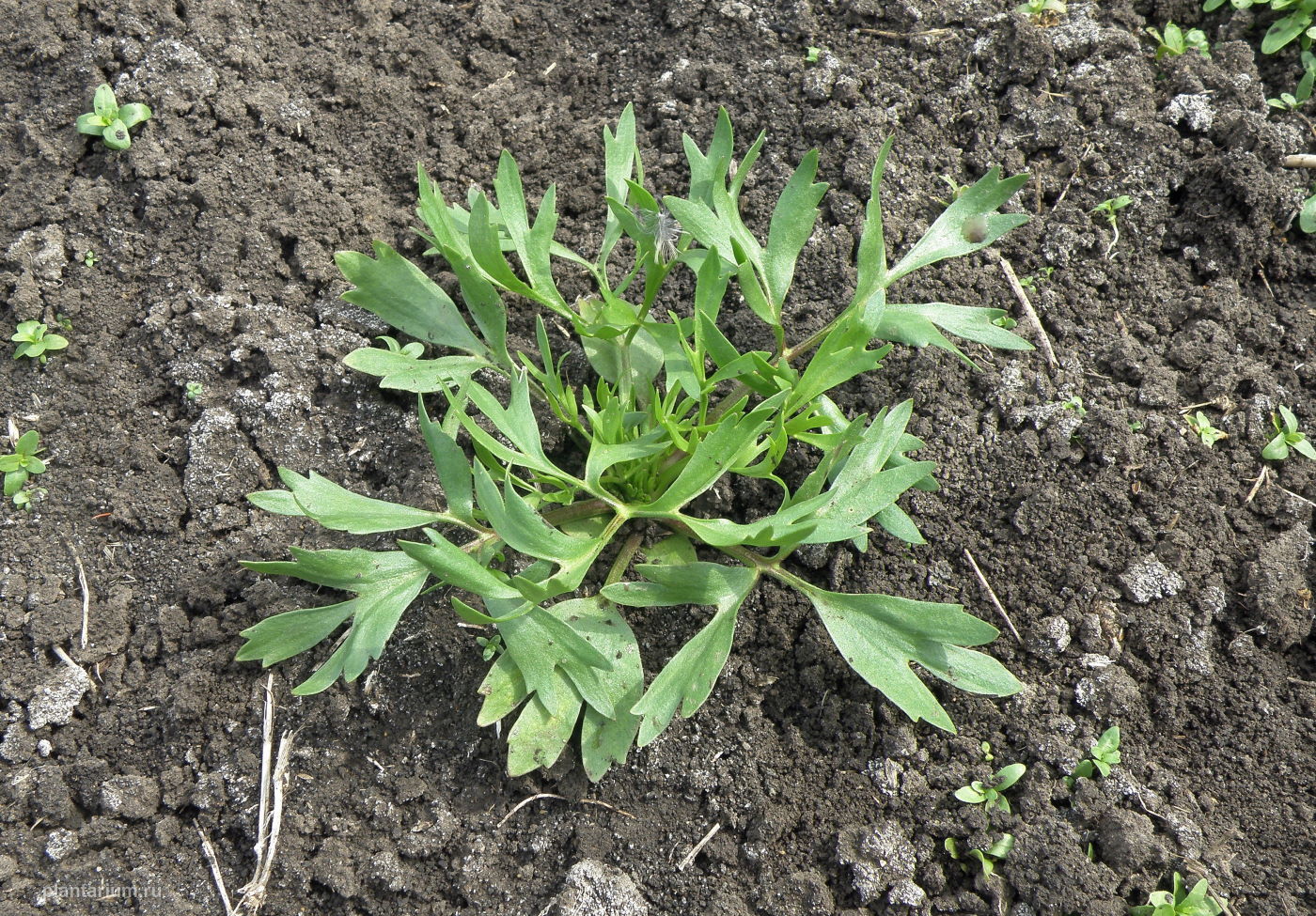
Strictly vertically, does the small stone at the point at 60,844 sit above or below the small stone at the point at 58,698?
below

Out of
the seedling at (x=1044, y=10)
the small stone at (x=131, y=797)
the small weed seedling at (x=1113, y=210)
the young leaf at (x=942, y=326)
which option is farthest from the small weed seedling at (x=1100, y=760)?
the seedling at (x=1044, y=10)

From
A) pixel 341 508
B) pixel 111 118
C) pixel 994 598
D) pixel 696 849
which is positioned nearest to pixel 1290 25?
pixel 994 598

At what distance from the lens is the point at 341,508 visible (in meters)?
1.85

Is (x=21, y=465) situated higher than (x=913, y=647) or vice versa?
(x=913, y=647)

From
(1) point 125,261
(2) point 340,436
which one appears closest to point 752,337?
(2) point 340,436

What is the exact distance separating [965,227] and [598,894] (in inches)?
63.4

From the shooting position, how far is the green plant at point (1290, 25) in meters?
2.57

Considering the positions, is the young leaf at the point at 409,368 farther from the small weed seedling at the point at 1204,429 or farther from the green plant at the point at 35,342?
the small weed seedling at the point at 1204,429

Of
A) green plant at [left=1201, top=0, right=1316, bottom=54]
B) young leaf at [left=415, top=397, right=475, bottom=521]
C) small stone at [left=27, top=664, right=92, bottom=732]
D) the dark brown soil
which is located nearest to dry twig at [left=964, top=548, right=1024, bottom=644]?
the dark brown soil

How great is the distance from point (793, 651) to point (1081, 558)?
0.67 metres

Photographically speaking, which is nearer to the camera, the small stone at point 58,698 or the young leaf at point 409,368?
the small stone at point 58,698

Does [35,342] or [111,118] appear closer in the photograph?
[35,342]

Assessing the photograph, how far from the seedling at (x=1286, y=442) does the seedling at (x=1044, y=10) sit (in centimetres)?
126

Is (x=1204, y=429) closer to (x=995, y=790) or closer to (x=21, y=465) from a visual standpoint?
(x=995, y=790)
